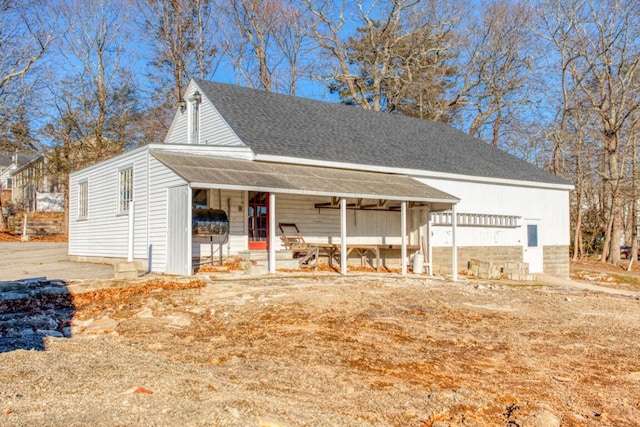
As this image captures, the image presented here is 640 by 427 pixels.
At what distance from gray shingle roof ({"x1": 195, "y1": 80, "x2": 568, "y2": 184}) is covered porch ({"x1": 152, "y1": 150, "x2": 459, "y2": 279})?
0.80 m

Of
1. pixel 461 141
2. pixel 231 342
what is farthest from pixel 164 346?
pixel 461 141

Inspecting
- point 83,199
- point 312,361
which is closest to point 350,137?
A: point 83,199

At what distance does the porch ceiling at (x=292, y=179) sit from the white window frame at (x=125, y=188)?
1473 millimetres

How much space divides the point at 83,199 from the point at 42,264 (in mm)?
2326

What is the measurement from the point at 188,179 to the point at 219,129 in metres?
5.63

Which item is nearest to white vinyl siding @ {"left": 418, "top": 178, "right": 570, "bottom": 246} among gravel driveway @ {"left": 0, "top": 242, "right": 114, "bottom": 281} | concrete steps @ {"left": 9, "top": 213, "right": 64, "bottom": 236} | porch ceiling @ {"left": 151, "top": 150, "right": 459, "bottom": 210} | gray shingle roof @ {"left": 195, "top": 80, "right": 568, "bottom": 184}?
gray shingle roof @ {"left": 195, "top": 80, "right": 568, "bottom": 184}

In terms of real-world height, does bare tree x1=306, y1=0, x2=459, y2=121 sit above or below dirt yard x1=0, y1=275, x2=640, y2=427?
above

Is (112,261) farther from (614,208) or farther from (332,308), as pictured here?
(614,208)

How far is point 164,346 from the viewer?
6.57m

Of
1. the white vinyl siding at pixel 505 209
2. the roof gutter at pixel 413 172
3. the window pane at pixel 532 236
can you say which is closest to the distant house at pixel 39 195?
the roof gutter at pixel 413 172

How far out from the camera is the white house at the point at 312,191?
44.3ft

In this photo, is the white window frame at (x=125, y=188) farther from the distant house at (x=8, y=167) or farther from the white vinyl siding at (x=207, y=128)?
the distant house at (x=8, y=167)

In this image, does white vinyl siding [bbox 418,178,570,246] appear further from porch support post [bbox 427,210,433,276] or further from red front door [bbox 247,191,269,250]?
red front door [bbox 247,191,269,250]

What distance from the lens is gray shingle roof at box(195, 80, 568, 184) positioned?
16.5 meters
